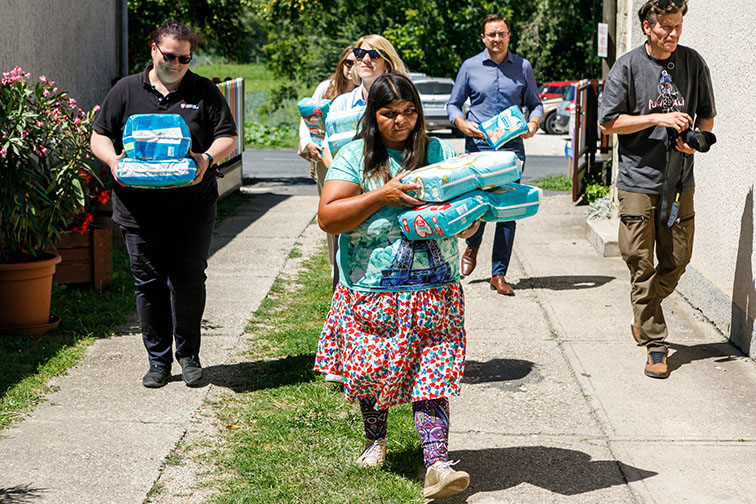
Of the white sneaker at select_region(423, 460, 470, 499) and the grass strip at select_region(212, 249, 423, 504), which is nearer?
the white sneaker at select_region(423, 460, 470, 499)

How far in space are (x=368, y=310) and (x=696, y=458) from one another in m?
1.71

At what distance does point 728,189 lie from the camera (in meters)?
6.31

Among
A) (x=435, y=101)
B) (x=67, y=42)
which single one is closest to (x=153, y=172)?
(x=67, y=42)

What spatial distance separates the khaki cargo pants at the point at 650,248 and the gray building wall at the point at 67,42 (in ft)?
15.4

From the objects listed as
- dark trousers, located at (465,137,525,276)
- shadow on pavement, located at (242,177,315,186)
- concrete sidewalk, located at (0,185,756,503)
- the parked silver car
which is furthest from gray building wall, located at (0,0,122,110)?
the parked silver car

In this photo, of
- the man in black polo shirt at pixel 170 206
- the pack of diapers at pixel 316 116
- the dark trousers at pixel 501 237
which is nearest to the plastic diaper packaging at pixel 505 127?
the dark trousers at pixel 501 237

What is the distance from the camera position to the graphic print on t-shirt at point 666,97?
5340 mm

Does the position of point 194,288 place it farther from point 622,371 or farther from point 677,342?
point 677,342

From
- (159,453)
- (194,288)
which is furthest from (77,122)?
(159,453)

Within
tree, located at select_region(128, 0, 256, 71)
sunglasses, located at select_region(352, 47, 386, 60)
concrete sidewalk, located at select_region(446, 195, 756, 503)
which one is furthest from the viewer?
tree, located at select_region(128, 0, 256, 71)

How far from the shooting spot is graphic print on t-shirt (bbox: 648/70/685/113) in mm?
5340

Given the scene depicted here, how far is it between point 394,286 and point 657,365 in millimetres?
2346

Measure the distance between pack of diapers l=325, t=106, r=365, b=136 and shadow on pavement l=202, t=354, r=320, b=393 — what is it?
1428mm

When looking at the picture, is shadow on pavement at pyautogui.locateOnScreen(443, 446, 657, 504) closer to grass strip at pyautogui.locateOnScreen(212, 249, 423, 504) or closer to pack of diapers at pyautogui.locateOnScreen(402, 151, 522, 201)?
grass strip at pyautogui.locateOnScreen(212, 249, 423, 504)
